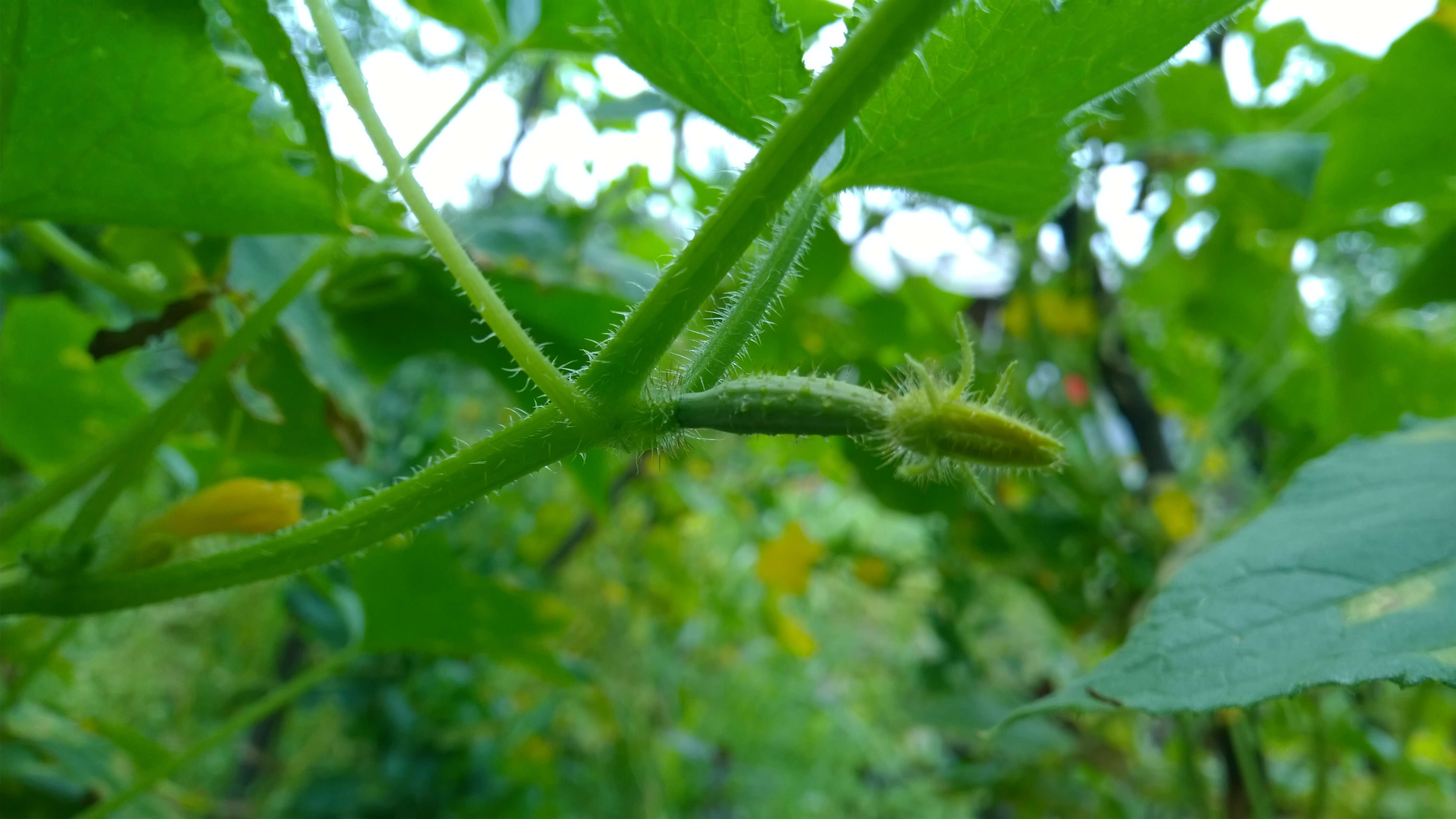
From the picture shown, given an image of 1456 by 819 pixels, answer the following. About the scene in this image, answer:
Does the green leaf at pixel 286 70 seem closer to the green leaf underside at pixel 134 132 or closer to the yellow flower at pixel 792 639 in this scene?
the green leaf underside at pixel 134 132

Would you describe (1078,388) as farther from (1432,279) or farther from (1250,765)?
(1250,765)

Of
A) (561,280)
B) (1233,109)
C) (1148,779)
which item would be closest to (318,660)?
(561,280)

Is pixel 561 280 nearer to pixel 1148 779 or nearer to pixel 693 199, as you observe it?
pixel 693 199

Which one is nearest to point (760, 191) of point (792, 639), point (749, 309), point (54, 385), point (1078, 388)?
point (749, 309)

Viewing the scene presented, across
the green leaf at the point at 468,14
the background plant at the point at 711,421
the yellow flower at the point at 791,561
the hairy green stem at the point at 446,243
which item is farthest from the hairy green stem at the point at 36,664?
the yellow flower at the point at 791,561

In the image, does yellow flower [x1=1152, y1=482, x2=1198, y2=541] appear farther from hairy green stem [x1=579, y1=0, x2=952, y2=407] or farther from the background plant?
hairy green stem [x1=579, y1=0, x2=952, y2=407]

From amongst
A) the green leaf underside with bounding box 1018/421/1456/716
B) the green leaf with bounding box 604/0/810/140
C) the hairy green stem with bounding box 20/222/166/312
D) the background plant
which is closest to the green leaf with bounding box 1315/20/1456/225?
the background plant
